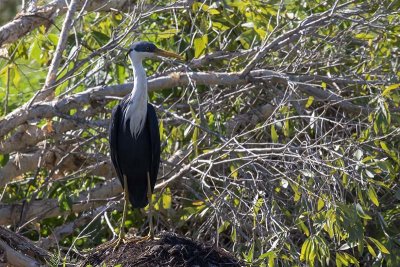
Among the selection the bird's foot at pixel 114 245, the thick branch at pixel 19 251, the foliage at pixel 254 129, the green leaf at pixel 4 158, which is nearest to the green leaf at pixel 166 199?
the foliage at pixel 254 129

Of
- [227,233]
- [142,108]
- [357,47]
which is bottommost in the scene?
[227,233]

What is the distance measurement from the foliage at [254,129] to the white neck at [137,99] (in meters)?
0.37

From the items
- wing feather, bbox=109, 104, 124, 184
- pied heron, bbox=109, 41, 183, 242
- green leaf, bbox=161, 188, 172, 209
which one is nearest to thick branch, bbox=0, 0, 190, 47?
pied heron, bbox=109, 41, 183, 242

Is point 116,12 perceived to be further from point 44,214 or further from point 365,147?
point 365,147

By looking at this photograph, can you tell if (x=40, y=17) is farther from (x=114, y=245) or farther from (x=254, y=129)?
(x=114, y=245)

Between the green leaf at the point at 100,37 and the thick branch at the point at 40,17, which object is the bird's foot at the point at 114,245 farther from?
the green leaf at the point at 100,37

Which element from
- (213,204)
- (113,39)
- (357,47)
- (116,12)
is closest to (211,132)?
(213,204)

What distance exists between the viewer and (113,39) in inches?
259

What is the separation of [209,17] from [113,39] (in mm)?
838

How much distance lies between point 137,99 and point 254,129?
31.5 inches

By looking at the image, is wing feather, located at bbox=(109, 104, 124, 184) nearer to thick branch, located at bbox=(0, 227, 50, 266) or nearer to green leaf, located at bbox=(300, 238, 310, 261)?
Answer: thick branch, located at bbox=(0, 227, 50, 266)

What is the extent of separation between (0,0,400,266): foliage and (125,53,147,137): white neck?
0.37 m

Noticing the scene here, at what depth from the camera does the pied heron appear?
20.2 ft

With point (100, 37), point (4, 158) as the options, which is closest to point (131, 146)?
point (4, 158)
